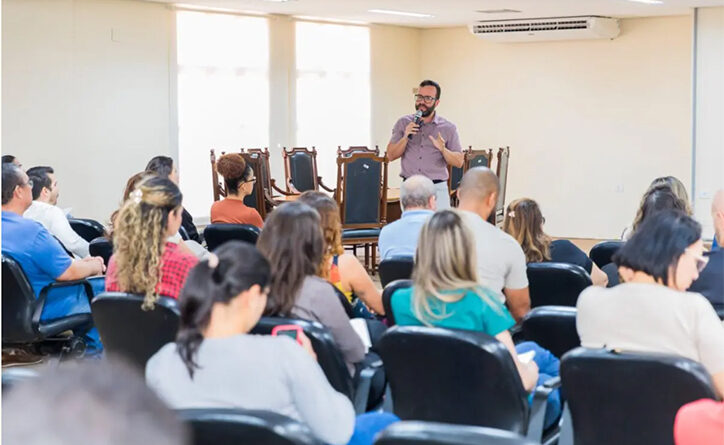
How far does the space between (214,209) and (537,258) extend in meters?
2.53

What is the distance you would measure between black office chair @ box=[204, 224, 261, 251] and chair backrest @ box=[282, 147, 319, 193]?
15.2 feet

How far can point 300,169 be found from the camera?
10992 millimetres

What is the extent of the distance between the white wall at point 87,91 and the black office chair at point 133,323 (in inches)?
255

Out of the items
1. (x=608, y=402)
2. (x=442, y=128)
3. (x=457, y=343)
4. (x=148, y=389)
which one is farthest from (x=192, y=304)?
(x=442, y=128)

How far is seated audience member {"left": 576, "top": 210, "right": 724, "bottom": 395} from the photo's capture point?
9.14ft

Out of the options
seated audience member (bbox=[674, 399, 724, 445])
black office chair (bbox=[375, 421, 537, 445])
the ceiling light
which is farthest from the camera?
the ceiling light

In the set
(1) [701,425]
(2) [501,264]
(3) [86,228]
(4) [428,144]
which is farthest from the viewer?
(4) [428,144]

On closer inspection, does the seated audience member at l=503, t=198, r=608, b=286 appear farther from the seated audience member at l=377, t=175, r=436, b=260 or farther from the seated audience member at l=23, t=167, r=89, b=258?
the seated audience member at l=23, t=167, r=89, b=258

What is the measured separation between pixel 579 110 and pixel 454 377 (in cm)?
1097

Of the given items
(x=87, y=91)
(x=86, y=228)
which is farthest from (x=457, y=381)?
(x=87, y=91)

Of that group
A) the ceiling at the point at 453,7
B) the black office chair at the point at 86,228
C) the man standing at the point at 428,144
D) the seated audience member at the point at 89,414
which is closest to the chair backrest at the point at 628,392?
the seated audience member at the point at 89,414

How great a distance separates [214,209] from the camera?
652cm

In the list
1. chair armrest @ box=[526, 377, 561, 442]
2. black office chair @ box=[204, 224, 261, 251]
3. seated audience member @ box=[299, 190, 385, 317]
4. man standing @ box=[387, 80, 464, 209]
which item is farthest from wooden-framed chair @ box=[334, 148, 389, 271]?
chair armrest @ box=[526, 377, 561, 442]

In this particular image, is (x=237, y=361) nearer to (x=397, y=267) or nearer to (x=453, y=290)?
(x=453, y=290)
